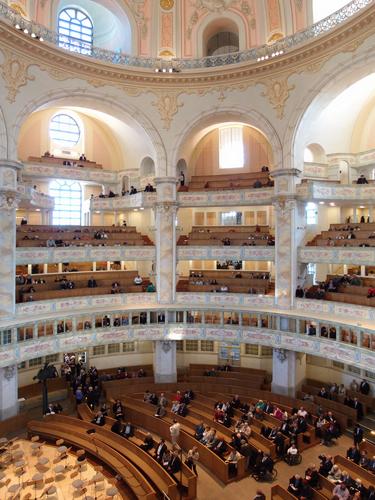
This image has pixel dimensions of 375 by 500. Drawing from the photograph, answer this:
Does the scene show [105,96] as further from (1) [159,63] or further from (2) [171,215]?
(2) [171,215]

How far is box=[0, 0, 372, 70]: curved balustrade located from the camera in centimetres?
1753

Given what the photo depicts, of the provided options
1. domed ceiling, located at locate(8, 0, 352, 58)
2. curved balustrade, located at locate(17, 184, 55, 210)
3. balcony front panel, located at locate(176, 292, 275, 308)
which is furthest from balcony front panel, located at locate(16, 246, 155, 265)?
domed ceiling, located at locate(8, 0, 352, 58)

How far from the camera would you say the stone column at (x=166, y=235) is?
72.7 ft

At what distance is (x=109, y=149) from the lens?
29.4m

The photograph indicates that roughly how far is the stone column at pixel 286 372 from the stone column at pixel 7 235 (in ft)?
43.5

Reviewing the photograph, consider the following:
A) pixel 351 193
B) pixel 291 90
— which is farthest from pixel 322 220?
pixel 291 90

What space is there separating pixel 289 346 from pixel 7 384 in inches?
524

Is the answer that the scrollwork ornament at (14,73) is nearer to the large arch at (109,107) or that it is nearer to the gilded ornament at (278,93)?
the large arch at (109,107)

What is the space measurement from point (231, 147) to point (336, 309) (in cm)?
1471

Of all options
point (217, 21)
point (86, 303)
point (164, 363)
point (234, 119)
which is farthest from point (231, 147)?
point (164, 363)

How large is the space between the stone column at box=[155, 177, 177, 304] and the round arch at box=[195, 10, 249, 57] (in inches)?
323

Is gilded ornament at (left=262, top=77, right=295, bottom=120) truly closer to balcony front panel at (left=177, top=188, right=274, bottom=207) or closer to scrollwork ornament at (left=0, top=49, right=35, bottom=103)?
balcony front panel at (left=177, top=188, right=274, bottom=207)

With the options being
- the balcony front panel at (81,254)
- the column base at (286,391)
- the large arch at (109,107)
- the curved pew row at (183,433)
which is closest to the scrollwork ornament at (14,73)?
the large arch at (109,107)

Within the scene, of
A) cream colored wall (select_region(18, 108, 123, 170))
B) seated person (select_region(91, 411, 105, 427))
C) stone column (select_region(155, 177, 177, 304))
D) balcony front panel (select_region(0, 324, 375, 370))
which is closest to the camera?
seated person (select_region(91, 411, 105, 427))
